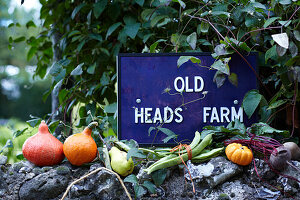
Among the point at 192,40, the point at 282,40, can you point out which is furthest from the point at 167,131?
the point at 282,40

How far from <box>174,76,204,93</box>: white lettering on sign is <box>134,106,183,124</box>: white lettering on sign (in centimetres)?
10

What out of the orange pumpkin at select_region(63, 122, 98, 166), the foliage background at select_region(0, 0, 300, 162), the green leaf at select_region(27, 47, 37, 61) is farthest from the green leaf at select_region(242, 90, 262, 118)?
the green leaf at select_region(27, 47, 37, 61)

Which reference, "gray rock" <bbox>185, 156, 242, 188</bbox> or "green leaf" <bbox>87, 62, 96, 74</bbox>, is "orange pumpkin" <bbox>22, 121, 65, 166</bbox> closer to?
"gray rock" <bbox>185, 156, 242, 188</bbox>

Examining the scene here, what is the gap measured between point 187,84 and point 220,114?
0.21 metres

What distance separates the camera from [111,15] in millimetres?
2150

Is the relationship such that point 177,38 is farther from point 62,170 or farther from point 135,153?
point 62,170

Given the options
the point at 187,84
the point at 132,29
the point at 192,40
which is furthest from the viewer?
the point at 132,29

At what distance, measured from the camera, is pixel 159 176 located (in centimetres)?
133

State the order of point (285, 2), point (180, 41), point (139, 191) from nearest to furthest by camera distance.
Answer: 1. point (139, 191)
2. point (285, 2)
3. point (180, 41)

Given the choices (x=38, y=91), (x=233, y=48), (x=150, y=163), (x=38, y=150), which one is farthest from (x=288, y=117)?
(x=38, y=91)

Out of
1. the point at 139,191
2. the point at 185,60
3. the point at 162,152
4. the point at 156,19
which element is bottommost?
the point at 139,191

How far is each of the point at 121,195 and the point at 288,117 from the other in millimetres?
1036

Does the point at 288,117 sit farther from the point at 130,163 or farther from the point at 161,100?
the point at 130,163

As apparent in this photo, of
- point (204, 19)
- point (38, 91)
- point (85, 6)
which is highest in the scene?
point (85, 6)
